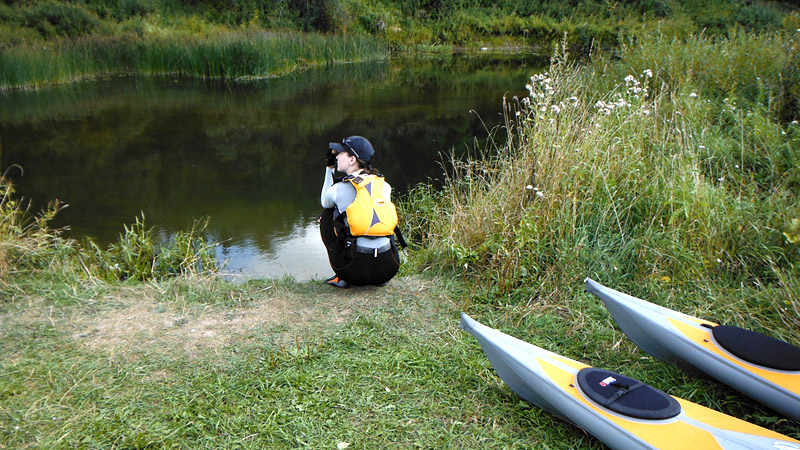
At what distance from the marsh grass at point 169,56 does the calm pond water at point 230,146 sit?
524 mm

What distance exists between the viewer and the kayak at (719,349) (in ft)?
7.63

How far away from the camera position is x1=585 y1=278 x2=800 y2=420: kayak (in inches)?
91.6

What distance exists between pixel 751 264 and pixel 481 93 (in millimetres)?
10132

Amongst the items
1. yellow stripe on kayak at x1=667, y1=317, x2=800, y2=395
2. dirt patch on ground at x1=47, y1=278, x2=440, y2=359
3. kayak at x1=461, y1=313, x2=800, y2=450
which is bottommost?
dirt patch on ground at x1=47, y1=278, x2=440, y2=359

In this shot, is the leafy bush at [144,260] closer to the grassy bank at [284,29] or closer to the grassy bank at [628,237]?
the grassy bank at [628,237]

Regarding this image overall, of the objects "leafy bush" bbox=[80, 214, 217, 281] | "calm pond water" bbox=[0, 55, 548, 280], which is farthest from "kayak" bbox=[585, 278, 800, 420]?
"leafy bush" bbox=[80, 214, 217, 281]

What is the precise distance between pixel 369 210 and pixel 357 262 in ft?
1.11

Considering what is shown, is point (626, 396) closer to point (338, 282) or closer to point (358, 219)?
point (358, 219)

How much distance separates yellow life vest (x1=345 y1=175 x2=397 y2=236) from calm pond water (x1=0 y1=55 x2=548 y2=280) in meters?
1.61

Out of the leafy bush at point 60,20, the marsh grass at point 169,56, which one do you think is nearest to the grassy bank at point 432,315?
the marsh grass at point 169,56

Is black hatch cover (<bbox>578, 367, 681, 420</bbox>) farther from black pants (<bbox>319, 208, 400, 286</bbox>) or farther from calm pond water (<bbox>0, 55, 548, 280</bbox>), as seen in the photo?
calm pond water (<bbox>0, 55, 548, 280</bbox>)

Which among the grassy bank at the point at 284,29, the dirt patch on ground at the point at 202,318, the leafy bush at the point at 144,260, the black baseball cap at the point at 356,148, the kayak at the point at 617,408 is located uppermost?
the grassy bank at the point at 284,29

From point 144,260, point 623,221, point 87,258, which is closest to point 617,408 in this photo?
point 623,221

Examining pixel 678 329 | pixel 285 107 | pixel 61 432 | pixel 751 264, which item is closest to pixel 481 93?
pixel 285 107
